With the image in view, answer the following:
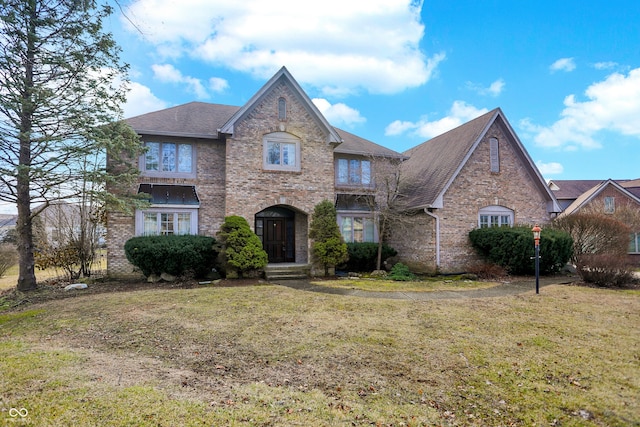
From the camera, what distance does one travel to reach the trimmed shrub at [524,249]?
45.4ft

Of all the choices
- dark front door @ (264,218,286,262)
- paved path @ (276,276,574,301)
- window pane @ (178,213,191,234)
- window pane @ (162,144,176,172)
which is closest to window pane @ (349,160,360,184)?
dark front door @ (264,218,286,262)

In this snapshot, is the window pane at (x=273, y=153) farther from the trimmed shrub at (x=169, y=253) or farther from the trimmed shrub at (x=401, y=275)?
the trimmed shrub at (x=401, y=275)

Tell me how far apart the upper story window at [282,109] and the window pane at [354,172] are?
4.24 m

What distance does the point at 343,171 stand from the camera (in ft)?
56.5

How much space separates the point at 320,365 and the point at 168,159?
1260 centimetres

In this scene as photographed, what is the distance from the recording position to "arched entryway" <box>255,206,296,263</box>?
53.4ft

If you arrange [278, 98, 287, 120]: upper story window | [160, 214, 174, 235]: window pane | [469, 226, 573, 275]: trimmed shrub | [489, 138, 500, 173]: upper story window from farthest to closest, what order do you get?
[489, 138, 500, 173]: upper story window → [278, 98, 287, 120]: upper story window → [160, 214, 174, 235]: window pane → [469, 226, 573, 275]: trimmed shrub

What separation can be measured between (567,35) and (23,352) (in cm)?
1884

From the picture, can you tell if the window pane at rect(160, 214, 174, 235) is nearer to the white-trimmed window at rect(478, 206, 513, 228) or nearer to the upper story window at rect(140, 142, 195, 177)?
the upper story window at rect(140, 142, 195, 177)

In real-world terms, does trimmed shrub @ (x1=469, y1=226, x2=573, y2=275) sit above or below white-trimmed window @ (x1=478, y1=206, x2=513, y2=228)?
below

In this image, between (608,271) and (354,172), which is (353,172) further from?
(608,271)

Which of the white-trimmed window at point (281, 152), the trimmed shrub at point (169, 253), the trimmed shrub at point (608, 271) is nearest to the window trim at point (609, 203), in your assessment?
the trimmed shrub at point (608, 271)

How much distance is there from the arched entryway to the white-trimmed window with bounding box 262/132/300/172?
89.9 inches

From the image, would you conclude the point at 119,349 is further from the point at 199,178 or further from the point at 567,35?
the point at 567,35
